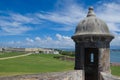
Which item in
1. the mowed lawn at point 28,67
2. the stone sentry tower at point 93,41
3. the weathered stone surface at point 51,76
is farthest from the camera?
the mowed lawn at point 28,67

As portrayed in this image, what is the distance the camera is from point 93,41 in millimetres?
5672

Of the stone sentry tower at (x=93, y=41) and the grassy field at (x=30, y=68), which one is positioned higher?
the stone sentry tower at (x=93, y=41)

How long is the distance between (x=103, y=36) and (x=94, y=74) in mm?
1094

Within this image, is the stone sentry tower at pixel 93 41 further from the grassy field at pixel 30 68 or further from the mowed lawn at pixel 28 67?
the mowed lawn at pixel 28 67

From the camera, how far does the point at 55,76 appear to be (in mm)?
4895

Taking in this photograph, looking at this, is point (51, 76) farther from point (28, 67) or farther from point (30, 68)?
point (28, 67)

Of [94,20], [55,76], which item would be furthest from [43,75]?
[94,20]

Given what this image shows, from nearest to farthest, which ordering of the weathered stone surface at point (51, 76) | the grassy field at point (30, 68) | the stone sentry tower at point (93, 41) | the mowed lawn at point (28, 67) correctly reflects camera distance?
the weathered stone surface at point (51, 76) < the stone sentry tower at point (93, 41) < the grassy field at point (30, 68) < the mowed lawn at point (28, 67)

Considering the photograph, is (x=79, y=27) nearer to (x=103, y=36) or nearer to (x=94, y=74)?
(x=103, y=36)

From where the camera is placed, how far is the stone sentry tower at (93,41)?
18.5 feet

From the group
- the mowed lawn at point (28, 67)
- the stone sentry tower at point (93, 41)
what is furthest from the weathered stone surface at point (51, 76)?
the mowed lawn at point (28, 67)

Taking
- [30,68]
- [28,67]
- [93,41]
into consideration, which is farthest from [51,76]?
[28,67]

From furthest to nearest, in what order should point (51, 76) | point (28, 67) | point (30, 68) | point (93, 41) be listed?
1. point (28, 67)
2. point (30, 68)
3. point (93, 41)
4. point (51, 76)

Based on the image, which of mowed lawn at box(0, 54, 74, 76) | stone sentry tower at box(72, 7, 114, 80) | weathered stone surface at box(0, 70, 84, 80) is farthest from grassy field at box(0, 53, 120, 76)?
weathered stone surface at box(0, 70, 84, 80)
